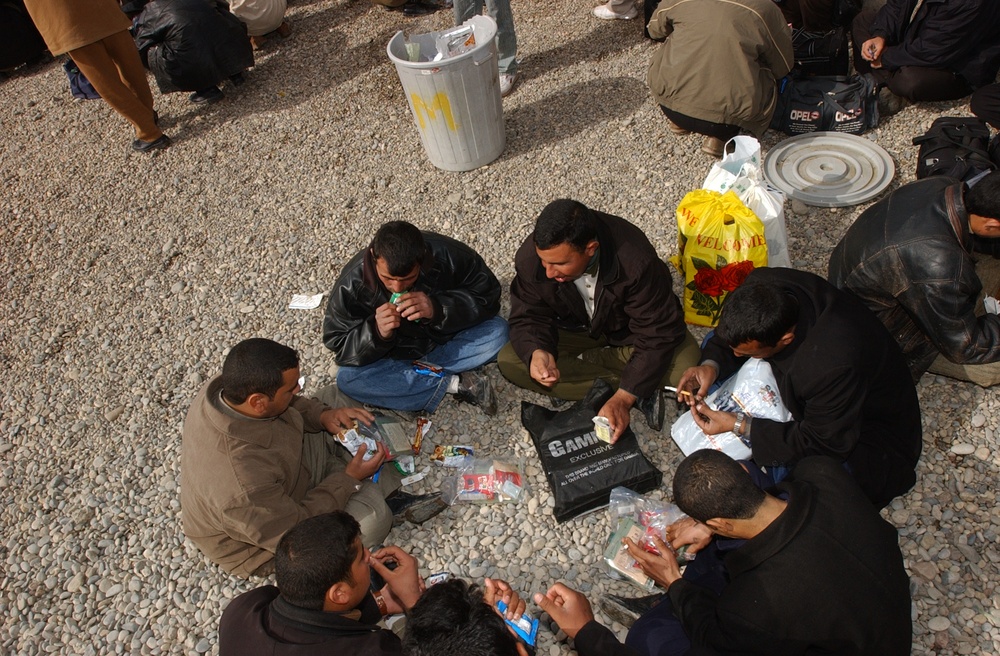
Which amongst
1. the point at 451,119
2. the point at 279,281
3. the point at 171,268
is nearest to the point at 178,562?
the point at 279,281

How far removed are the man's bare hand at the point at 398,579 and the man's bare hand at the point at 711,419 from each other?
1788 mm

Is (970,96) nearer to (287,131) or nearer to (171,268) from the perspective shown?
(287,131)

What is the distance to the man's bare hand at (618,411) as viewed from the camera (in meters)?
4.00

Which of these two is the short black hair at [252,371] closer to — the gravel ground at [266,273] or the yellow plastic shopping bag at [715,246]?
the gravel ground at [266,273]

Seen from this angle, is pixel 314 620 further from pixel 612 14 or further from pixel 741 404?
pixel 612 14

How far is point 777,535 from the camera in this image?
2629 millimetres

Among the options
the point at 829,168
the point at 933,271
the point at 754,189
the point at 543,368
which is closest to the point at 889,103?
the point at 829,168

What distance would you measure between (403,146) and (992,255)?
5037 mm

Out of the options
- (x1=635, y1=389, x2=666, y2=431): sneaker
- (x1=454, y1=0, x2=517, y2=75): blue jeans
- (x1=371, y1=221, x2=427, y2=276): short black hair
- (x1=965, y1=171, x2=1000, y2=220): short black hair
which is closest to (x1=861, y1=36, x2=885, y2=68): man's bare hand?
(x1=965, y1=171, x2=1000, y2=220): short black hair

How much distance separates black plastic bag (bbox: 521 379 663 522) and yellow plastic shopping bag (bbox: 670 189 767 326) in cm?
100

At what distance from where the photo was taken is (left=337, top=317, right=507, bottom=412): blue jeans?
4.45 m

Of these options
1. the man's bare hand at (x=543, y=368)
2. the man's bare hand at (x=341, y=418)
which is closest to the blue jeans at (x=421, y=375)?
the man's bare hand at (x=341, y=418)

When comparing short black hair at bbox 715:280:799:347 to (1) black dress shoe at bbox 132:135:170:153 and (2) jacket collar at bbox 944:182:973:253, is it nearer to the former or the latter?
(2) jacket collar at bbox 944:182:973:253

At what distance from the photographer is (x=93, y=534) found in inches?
168
